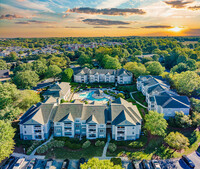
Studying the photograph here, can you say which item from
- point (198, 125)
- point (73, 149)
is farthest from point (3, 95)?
point (198, 125)

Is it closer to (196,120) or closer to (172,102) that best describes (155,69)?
(172,102)

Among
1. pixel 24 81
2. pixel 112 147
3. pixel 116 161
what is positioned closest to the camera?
pixel 116 161

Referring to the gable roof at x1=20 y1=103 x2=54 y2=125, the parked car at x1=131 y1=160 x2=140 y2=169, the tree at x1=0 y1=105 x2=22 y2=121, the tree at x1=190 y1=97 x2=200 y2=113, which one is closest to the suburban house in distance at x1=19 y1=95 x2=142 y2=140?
the gable roof at x1=20 y1=103 x2=54 y2=125

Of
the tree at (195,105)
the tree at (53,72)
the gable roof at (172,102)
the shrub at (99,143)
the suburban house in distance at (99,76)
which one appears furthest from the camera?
the suburban house in distance at (99,76)

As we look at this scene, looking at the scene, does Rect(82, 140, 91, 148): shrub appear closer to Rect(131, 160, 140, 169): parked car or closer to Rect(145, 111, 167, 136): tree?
Rect(131, 160, 140, 169): parked car

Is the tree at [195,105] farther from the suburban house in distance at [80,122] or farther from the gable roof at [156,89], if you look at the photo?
the suburban house in distance at [80,122]

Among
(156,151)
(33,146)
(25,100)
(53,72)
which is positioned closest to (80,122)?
(33,146)

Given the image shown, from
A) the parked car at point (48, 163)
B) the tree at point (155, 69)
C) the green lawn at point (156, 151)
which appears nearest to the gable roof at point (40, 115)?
the parked car at point (48, 163)
